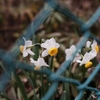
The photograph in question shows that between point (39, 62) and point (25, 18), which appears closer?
point (39, 62)

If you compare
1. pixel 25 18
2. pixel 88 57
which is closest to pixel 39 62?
pixel 88 57

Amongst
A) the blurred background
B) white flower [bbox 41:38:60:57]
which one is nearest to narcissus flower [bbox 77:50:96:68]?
white flower [bbox 41:38:60:57]

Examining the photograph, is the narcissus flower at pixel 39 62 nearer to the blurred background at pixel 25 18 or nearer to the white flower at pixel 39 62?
the white flower at pixel 39 62

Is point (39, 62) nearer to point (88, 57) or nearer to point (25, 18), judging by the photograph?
point (88, 57)

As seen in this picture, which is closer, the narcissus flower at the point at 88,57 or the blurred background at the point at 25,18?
the narcissus flower at the point at 88,57

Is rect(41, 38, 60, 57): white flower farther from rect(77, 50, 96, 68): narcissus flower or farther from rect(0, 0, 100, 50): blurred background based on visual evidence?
rect(0, 0, 100, 50): blurred background

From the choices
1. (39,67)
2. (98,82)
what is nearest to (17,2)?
(98,82)

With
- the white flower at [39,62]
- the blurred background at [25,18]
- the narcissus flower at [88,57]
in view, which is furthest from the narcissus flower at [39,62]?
the blurred background at [25,18]

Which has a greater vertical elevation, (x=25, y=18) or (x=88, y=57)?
(x=88, y=57)

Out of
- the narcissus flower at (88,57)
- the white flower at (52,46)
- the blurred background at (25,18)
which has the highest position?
the white flower at (52,46)

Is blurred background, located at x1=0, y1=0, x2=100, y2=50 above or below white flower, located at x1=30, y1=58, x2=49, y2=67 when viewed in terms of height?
below

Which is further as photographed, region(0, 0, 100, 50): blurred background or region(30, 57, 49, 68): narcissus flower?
region(0, 0, 100, 50): blurred background

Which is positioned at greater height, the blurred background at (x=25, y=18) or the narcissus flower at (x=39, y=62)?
the narcissus flower at (x=39, y=62)
